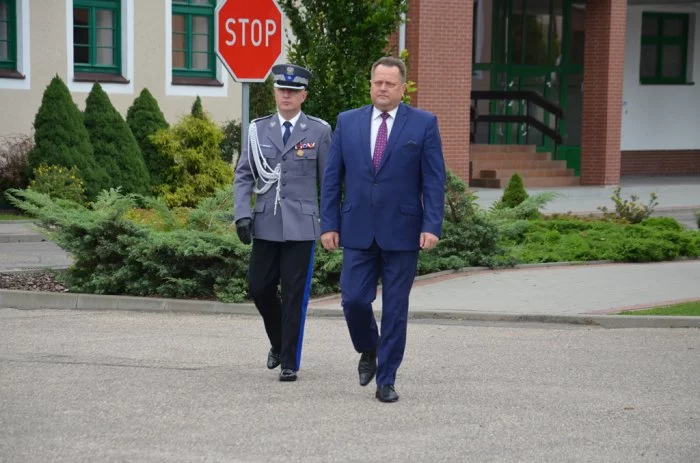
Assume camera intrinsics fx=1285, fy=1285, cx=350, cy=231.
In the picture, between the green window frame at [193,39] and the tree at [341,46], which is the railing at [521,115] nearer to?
the green window frame at [193,39]

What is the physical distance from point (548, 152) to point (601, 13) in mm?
3508

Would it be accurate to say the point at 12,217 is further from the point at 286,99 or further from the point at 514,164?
the point at 286,99

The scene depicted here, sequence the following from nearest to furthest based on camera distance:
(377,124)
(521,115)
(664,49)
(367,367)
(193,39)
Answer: (377,124) < (367,367) < (193,39) < (521,115) < (664,49)

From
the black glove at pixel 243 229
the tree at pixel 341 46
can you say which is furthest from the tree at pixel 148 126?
the black glove at pixel 243 229

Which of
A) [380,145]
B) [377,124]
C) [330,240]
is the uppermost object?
[377,124]

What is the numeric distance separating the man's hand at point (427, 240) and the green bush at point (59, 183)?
14.0 metres

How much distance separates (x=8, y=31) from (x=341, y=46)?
12482 millimetres

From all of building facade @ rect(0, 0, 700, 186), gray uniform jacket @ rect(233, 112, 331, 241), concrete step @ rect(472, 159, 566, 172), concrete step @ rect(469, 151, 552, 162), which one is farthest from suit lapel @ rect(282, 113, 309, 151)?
concrete step @ rect(469, 151, 552, 162)

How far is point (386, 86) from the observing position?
7.67 m

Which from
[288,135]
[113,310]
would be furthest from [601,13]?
[288,135]

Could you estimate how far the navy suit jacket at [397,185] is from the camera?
763 centimetres

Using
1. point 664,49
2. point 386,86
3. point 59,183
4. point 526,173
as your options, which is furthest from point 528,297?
point 664,49

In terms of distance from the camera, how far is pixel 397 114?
25.4 ft

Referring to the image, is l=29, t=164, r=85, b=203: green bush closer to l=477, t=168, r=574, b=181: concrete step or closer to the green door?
l=477, t=168, r=574, b=181: concrete step
